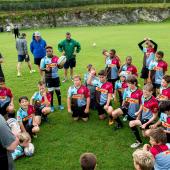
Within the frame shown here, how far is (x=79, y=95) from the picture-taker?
1015cm

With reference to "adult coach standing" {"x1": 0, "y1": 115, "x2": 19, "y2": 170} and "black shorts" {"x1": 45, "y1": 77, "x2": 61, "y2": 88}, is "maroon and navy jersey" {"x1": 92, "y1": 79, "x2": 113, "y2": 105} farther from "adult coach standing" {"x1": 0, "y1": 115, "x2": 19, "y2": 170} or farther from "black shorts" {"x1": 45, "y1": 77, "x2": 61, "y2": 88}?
"adult coach standing" {"x1": 0, "y1": 115, "x2": 19, "y2": 170}

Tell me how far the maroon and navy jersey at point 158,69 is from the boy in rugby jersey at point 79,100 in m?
2.56

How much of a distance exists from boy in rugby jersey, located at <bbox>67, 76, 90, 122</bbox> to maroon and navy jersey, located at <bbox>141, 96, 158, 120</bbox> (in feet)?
6.58

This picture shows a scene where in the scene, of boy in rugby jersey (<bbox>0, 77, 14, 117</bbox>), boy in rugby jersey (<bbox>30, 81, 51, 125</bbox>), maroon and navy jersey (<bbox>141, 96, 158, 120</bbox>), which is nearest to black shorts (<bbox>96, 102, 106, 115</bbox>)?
boy in rugby jersey (<bbox>30, 81, 51, 125</bbox>)

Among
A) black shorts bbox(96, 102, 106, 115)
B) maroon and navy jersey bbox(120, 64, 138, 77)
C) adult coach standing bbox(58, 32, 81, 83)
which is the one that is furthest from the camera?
adult coach standing bbox(58, 32, 81, 83)

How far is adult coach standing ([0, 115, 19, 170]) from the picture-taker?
15.1 ft

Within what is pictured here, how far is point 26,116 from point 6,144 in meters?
4.23

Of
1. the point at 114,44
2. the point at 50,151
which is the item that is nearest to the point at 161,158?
the point at 50,151

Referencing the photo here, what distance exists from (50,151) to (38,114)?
186cm

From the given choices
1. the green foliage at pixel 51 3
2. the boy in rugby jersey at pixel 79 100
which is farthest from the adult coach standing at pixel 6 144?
the green foliage at pixel 51 3

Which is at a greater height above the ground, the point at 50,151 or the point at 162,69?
the point at 162,69

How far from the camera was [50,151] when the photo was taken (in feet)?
27.4

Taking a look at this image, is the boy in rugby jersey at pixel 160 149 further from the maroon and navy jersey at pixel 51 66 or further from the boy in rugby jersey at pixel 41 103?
the maroon and navy jersey at pixel 51 66

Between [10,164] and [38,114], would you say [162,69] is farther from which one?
[10,164]
